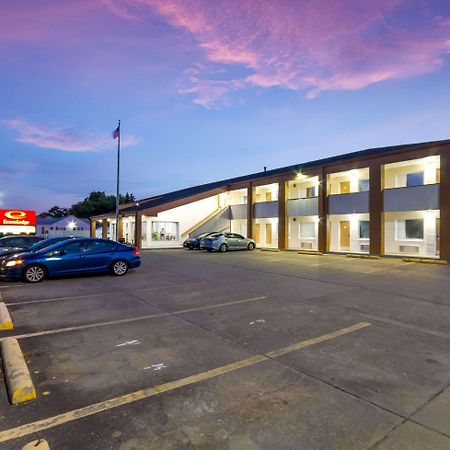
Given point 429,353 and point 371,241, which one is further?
point 371,241

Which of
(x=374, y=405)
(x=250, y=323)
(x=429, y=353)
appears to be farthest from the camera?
(x=250, y=323)

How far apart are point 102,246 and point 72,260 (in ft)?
4.04

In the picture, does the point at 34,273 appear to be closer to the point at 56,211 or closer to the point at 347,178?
the point at 347,178

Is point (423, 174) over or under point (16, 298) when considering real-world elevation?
over

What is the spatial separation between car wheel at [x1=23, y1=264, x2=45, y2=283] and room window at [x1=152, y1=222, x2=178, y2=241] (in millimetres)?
17873

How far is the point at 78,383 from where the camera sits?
3.78 metres

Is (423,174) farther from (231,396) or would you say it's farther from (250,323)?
(231,396)

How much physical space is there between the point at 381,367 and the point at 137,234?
2581cm

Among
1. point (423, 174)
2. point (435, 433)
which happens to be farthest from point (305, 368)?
point (423, 174)

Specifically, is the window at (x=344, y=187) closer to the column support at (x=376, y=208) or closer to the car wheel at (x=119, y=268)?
the column support at (x=376, y=208)

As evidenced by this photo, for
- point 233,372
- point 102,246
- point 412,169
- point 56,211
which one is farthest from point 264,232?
point 56,211

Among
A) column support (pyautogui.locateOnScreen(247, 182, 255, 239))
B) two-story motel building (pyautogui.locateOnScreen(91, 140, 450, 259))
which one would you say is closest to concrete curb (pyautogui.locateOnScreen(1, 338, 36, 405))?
two-story motel building (pyautogui.locateOnScreen(91, 140, 450, 259))

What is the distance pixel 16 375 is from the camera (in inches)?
149

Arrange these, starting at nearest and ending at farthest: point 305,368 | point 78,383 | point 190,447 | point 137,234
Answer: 1. point 190,447
2. point 78,383
3. point 305,368
4. point 137,234
